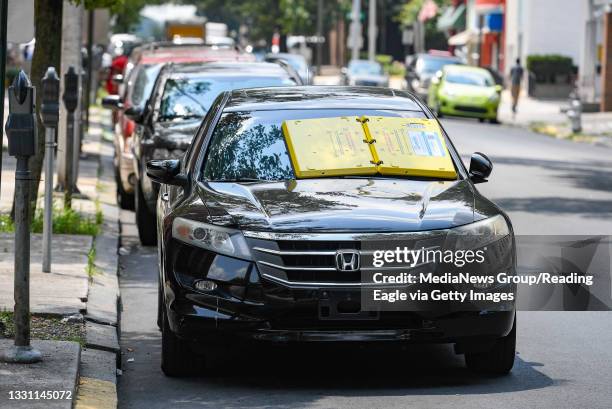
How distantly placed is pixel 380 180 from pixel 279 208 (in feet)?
2.91

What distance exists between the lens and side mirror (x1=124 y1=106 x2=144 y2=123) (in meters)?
15.4

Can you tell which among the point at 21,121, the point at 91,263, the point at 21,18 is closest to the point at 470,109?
the point at 91,263

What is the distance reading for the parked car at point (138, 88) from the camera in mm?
17078

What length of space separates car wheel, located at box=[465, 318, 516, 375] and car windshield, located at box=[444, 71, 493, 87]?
1372 inches

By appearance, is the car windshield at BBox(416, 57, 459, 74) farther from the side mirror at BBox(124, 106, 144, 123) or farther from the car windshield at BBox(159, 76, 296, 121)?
the side mirror at BBox(124, 106, 144, 123)

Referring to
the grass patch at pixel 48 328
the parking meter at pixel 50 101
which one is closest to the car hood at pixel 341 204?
the grass patch at pixel 48 328

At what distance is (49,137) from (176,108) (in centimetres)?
348

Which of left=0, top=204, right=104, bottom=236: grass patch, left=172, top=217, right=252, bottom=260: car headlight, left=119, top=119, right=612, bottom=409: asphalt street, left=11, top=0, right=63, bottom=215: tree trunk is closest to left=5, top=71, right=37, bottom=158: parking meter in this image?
left=172, top=217, right=252, bottom=260: car headlight

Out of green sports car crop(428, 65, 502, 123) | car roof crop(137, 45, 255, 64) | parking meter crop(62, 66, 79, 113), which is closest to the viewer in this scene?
parking meter crop(62, 66, 79, 113)

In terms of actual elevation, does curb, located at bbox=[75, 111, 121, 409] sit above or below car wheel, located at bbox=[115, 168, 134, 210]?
above

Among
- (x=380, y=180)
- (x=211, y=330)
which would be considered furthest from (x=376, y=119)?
(x=211, y=330)

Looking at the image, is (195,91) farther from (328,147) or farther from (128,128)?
(328,147)

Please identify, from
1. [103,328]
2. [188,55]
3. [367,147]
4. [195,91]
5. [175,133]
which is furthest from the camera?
[188,55]

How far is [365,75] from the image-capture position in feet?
181
